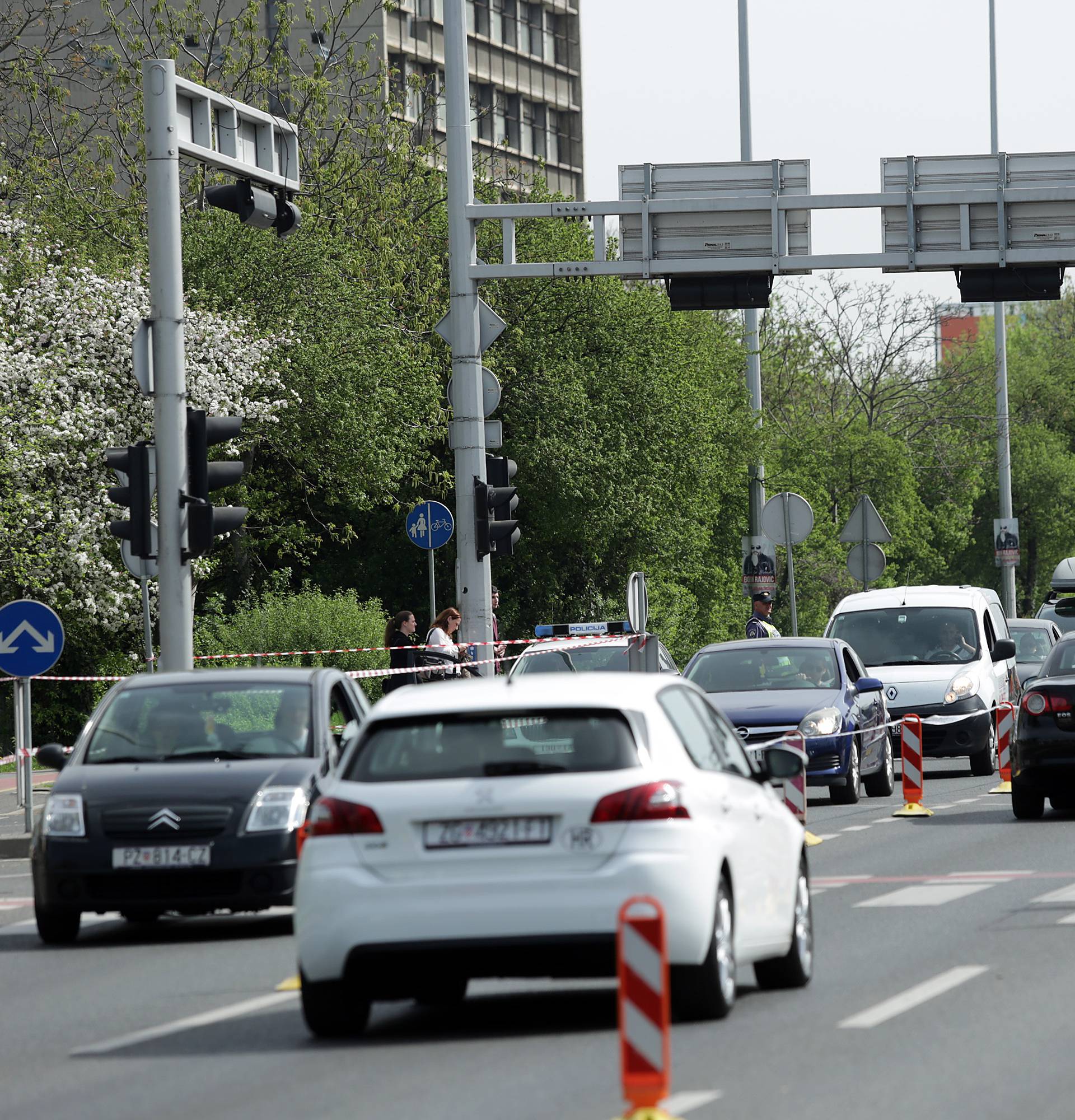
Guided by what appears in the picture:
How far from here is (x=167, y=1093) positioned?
832cm

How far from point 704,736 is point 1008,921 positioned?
342 cm

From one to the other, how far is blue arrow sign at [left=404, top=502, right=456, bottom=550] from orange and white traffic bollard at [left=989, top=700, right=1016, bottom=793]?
8.82 metres

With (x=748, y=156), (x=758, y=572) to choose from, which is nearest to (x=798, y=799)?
(x=758, y=572)

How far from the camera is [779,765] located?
1073 cm

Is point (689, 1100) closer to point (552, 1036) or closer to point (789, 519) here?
point (552, 1036)

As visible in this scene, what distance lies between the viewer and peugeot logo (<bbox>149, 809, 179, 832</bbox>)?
519 inches

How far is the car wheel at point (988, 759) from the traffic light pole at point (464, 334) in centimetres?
551

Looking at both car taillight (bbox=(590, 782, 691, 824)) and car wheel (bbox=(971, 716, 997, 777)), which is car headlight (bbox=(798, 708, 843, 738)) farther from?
car taillight (bbox=(590, 782, 691, 824))

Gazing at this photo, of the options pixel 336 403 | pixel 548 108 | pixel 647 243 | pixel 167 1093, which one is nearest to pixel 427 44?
pixel 548 108

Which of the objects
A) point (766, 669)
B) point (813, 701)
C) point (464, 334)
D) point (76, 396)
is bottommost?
point (813, 701)

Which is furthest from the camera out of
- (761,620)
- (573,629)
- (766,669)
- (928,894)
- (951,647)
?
(761,620)

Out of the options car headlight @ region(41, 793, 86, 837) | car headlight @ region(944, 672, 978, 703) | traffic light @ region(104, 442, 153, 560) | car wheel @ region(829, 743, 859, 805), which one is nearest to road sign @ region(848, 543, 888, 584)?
car headlight @ region(944, 672, 978, 703)

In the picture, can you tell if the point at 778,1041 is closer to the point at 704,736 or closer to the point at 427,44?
the point at 704,736

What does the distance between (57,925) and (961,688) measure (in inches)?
588
